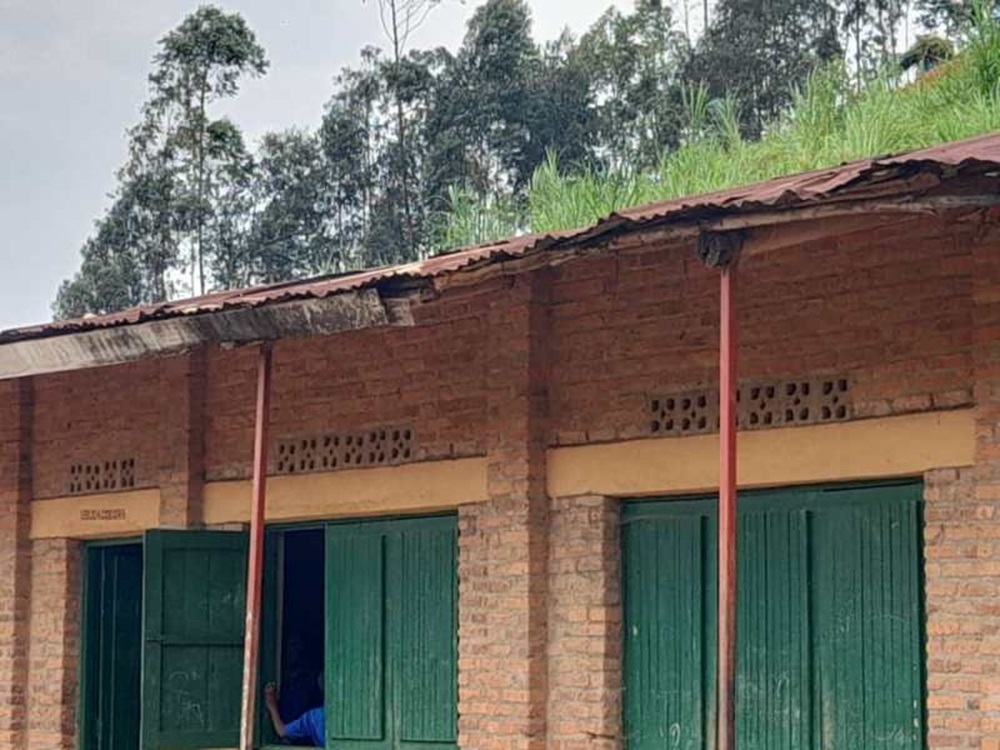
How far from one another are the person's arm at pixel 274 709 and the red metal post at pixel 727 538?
4.68m

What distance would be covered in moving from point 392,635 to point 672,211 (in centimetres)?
419

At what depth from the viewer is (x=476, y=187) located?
103ft

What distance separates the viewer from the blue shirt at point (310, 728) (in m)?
10.8

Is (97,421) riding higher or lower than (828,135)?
lower

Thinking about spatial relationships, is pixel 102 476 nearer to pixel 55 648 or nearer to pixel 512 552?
pixel 55 648

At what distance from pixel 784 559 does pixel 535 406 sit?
1595mm

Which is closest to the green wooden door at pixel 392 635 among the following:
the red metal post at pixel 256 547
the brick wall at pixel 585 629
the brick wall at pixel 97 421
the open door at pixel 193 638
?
the open door at pixel 193 638

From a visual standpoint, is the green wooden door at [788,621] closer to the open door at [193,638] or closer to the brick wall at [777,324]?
the brick wall at [777,324]

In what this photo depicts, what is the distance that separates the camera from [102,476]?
1222 centimetres

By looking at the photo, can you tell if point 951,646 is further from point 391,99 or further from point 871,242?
point 391,99

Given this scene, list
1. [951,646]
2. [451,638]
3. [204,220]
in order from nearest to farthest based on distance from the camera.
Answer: [951,646] → [451,638] → [204,220]

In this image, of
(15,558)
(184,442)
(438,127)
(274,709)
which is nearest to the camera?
(274,709)

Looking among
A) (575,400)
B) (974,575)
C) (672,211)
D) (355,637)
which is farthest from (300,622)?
(672,211)

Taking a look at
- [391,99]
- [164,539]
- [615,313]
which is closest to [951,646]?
[615,313]
